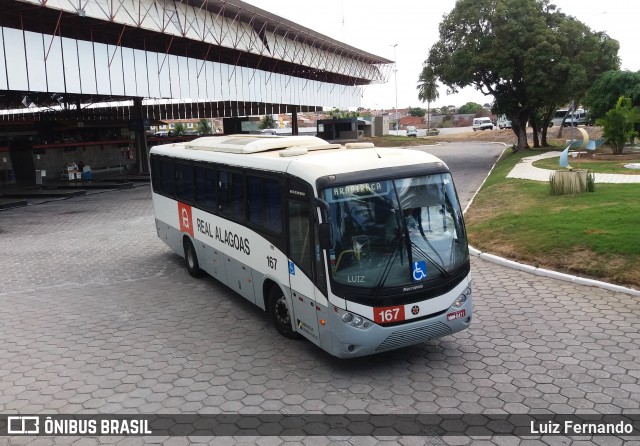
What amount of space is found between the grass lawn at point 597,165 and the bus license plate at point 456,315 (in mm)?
16419

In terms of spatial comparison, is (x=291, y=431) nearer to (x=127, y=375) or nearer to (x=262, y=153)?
(x=127, y=375)

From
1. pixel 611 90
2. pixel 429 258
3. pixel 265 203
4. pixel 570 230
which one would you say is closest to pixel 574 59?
pixel 611 90

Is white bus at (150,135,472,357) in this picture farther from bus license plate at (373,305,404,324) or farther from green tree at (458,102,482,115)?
green tree at (458,102,482,115)

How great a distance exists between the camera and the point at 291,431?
5820mm

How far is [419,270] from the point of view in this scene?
6.80 m

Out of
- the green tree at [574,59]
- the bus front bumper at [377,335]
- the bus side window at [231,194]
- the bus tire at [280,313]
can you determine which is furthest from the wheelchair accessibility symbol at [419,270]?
the green tree at [574,59]

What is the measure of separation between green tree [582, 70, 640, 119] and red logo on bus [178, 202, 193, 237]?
2832 centimetres

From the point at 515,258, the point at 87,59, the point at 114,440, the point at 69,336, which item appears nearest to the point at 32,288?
the point at 69,336

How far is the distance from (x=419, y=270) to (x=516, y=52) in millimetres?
29258

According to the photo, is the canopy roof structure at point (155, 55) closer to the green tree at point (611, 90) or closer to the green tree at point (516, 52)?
the green tree at point (516, 52)

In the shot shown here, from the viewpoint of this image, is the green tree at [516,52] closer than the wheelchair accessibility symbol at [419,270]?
No

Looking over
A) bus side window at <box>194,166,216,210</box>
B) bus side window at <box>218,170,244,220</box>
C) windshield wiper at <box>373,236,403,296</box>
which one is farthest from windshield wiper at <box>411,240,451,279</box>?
bus side window at <box>194,166,216,210</box>

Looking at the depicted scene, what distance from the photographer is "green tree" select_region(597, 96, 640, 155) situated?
26078 millimetres

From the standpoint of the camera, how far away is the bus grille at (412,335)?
22.3 ft
